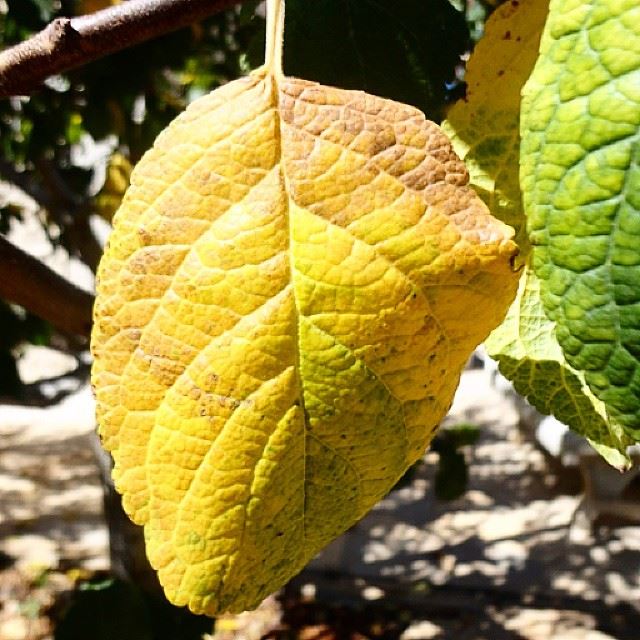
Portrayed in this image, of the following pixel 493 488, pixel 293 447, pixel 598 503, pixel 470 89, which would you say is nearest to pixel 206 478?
pixel 293 447

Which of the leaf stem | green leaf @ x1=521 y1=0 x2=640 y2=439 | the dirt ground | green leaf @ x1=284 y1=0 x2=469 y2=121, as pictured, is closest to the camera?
green leaf @ x1=521 y1=0 x2=640 y2=439

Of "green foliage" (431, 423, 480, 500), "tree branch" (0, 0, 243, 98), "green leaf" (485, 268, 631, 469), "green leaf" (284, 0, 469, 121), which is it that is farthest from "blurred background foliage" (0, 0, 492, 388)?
"green foliage" (431, 423, 480, 500)

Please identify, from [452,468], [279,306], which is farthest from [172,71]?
[279,306]

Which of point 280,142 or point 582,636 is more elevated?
point 280,142

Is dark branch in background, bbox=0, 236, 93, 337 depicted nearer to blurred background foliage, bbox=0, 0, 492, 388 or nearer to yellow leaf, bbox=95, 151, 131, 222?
blurred background foliage, bbox=0, 0, 492, 388

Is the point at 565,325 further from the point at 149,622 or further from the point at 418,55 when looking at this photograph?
the point at 149,622

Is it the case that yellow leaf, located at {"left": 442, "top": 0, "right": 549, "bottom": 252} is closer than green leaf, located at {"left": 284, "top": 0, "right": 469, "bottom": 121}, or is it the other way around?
yellow leaf, located at {"left": 442, "top": 0, "right": 549, "bottom": 252}

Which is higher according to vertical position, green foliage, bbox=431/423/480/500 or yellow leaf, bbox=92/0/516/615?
yellow leaf, bbox=92/0/516/615

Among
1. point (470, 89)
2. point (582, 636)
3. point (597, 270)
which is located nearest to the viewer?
A: point (597, 270)
